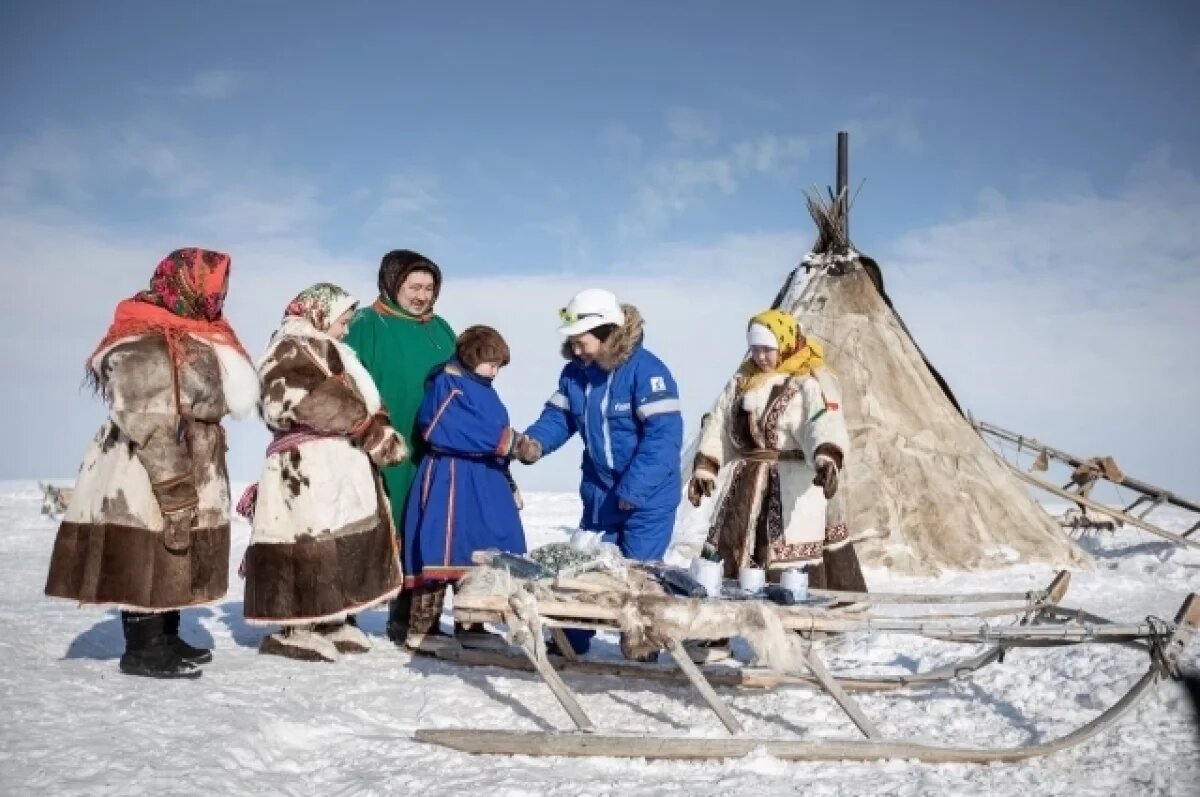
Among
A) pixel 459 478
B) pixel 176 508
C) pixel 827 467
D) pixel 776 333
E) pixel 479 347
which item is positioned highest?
pixel 776 333

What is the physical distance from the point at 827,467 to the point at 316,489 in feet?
7.25

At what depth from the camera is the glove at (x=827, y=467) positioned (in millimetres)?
4262

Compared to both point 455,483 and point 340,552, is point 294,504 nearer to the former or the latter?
point 340,552

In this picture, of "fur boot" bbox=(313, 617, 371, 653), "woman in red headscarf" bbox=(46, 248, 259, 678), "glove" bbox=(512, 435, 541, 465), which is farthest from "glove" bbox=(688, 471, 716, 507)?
"woman in red headscarf" bbox=(46, 248, 259, 678)

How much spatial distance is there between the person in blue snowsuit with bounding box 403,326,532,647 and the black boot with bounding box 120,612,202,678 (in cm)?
107

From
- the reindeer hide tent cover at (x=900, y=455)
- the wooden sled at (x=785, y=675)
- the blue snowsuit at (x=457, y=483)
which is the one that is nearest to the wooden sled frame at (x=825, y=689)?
the wooden sled at (x=785, y=675)

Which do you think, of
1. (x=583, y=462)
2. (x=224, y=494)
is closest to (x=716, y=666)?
(x=583, y=462)

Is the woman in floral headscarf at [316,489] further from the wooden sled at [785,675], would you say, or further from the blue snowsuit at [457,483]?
the wooden sled at [785,675]

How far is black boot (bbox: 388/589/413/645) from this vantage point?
471 centimetres

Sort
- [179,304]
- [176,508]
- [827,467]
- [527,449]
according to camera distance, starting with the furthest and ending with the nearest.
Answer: [527,449], [827,467], [179,304], [176,508]

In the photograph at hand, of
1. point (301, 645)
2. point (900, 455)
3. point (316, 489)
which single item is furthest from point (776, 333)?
point (900, 455)

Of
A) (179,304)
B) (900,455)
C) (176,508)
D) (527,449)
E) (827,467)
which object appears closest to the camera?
(176,508)

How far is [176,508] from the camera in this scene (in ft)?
11.7

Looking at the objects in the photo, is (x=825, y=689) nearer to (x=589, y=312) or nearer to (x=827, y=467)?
(x=827, y=467)
